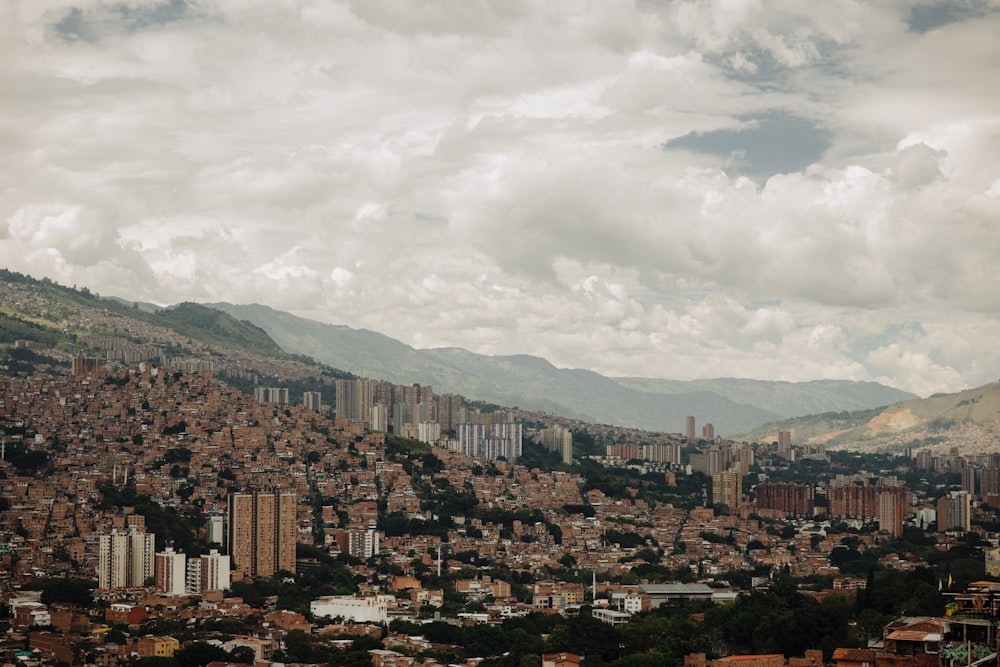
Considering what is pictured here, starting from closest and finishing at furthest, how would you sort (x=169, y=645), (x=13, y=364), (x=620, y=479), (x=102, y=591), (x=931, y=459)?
(x=169, y=645) < (x=102, y=591) < (x=620, y=479) < (x=13, y=364) < (x=931, y=459)

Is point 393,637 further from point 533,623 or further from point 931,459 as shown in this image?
point 931,459

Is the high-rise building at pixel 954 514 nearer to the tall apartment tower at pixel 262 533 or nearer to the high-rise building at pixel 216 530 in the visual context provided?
the tall apartment tower at pixel 262 533

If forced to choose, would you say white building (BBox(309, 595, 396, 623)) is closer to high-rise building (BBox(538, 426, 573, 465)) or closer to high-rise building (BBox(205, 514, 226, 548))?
high-rise building (BBox(205, 514, 226, 548))

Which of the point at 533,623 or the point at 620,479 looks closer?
the point at 533,623

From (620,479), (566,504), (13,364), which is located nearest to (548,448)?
(620,479)

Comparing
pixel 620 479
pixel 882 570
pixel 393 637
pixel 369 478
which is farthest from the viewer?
pixel 620 479

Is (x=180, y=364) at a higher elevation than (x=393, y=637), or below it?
higher

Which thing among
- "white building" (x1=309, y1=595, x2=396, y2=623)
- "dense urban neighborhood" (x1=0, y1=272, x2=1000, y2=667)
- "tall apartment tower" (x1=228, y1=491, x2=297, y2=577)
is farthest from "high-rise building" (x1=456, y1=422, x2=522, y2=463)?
"white building" (x1=309, y1=595, x2=396, y2=623)

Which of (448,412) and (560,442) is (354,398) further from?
(560,442)
